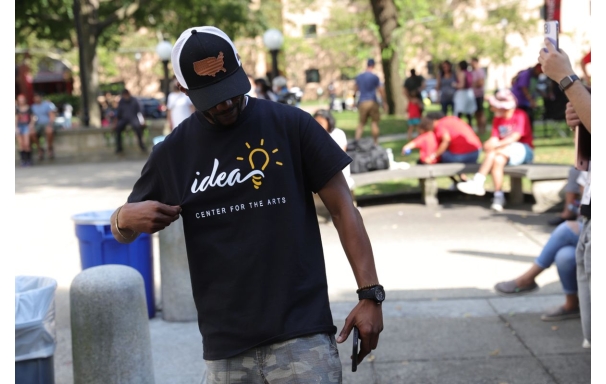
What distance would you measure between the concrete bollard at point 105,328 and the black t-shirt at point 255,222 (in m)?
1.63

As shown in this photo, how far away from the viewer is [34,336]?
4.01 meters

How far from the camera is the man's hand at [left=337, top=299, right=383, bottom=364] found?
9.04 feet

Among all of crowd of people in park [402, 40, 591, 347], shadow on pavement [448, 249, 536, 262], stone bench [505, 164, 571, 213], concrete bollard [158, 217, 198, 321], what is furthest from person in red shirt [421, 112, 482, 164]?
concrete bollard [158, 217, 198, 321]

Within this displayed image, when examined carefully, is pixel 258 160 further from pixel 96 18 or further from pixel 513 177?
pixel 96 18

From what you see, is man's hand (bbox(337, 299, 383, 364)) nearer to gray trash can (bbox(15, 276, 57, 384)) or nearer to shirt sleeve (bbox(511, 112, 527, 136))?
gray trash can (bbox(15, 276, 57, 384))

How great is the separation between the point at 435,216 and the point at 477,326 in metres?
4.47

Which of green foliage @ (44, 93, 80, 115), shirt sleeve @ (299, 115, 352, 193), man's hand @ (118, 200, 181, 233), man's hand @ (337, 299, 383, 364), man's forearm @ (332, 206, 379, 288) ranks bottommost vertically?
Answer: green foliage @ (44, 93, 80, 115)

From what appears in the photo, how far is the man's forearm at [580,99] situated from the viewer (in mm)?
3934

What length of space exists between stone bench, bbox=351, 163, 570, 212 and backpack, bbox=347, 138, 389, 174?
0.15m

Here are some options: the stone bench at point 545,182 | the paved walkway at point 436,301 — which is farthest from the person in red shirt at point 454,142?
the stone bench at point 545,182

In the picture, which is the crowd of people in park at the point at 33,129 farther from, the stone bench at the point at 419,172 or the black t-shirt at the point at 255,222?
the black t-shirt at the point at 255,222

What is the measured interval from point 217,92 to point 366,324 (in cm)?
93

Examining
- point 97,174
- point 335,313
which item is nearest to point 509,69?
point 97,174

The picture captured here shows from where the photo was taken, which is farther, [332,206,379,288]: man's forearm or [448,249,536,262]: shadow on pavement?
[448,249,536,262]: shadow on pavement
